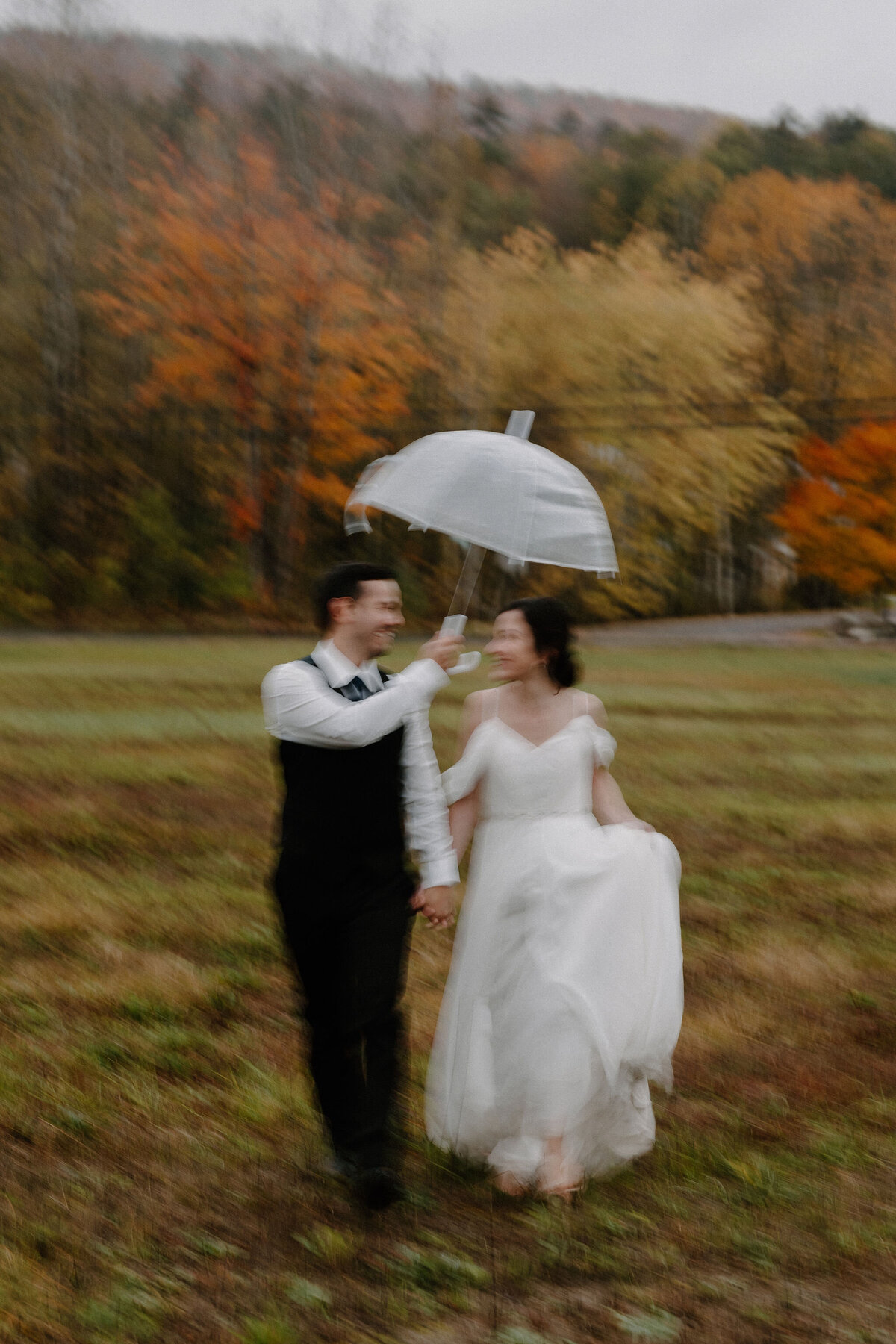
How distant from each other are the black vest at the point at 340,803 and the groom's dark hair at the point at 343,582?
0.16 m

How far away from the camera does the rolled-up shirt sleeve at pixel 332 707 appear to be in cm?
383

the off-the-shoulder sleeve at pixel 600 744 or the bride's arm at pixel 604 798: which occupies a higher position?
the off-the-shoulder sleeve at pixel 600 744

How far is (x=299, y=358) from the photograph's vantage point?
41500 mm

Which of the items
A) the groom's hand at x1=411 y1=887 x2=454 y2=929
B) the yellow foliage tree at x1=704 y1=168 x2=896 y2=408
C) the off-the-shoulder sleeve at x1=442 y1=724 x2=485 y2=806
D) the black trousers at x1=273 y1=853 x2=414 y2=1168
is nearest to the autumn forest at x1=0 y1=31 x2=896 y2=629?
the yellow foliage tree at x1=704 y1=168 x2=896 y2=408

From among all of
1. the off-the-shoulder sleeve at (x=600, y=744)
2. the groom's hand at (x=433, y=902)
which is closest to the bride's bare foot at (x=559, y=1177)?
the groom's hand at (x=433, y=902)

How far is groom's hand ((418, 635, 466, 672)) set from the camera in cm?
400

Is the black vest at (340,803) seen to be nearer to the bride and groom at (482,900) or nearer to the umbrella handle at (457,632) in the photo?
the bride and groom at (482,900)

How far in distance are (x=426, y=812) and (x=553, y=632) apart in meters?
0.69

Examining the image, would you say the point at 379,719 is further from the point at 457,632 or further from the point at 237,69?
the point at 237,69

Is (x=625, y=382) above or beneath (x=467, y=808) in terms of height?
beneath

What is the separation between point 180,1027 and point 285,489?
3731cm

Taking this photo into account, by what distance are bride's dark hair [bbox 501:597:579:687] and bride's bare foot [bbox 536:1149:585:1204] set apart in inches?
55.2

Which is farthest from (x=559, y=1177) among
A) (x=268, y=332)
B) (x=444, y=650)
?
(x=268, y=332)

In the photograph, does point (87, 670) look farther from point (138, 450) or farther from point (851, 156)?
point (851, 156)
